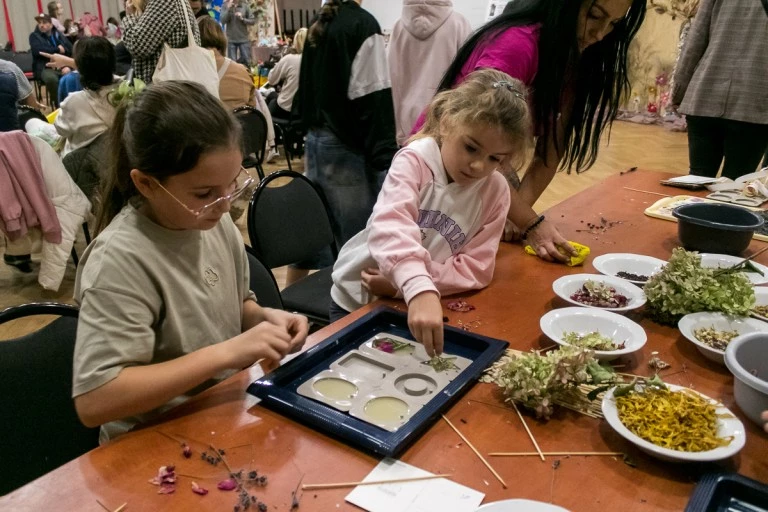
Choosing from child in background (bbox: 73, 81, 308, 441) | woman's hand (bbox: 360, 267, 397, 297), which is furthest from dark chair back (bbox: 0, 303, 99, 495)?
woman's hand (bbox: 360, 267, 397, 297)

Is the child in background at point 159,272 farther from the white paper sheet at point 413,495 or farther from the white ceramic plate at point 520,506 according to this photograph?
the white ceramic plate at point 520,506

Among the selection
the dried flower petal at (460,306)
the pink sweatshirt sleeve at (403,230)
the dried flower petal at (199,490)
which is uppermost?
the pink sweatshirt sleeve at (403,230)

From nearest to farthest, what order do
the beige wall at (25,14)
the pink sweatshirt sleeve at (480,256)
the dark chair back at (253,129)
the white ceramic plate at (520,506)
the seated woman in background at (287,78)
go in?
the white ceramic plate at (520,506), the pink sweatshirt sleeve at (480,256), the dark chair back at (253,129), the seated woman in background at (287,78), the beige wall at (25,14)

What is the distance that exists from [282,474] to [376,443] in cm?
14

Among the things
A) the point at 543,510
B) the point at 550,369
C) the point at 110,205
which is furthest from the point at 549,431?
the point at 110,205

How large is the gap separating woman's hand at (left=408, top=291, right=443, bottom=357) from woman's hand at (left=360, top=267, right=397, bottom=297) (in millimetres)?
246

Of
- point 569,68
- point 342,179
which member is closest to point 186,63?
Answer: point 342,179

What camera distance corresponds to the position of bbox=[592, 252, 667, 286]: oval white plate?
1.56 meters

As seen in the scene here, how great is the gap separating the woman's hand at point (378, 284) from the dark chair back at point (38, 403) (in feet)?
2.00

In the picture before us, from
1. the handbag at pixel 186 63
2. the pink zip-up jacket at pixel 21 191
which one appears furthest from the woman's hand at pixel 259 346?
the pink zip-up jacket at pixel 21 191

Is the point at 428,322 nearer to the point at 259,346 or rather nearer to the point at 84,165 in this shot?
the point at 259,346

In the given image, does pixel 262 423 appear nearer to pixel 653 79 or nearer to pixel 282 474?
pixel 282 474

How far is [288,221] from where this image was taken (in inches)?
82.3

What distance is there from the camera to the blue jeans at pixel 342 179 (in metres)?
2.47
